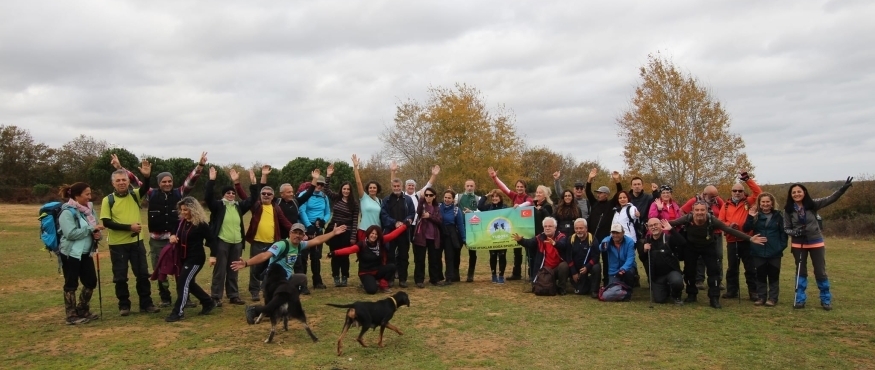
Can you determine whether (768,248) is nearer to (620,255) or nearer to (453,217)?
(620,255)

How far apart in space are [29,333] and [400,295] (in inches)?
194

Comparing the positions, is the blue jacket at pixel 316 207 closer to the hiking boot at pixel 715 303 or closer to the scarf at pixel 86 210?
the scarf at pixel 86 210

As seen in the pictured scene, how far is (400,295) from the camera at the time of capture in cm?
662

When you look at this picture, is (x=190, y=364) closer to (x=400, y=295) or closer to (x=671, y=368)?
(x=400, y=295)

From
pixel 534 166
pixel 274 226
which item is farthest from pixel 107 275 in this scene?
pixel 534 166

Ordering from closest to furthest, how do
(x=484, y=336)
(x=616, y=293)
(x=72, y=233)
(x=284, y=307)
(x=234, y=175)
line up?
(x=284, y=307) < (x=484, y=336) < (x=72, y=233) < (x=234, y=175) < (x=616, y=293)

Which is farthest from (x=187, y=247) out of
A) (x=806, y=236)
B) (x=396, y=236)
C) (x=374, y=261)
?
(x=806, y=236)

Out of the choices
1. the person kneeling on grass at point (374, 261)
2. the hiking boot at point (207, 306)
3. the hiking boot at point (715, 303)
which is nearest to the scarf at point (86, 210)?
the hiking boot at point (207, 306)

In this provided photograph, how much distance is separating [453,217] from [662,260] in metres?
3.86

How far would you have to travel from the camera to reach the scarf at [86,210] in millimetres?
7594

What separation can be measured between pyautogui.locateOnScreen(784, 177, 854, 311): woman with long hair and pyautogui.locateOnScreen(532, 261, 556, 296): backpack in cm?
368

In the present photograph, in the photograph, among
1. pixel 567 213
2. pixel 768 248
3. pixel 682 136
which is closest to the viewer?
pixel 768 248

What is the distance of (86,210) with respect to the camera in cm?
780

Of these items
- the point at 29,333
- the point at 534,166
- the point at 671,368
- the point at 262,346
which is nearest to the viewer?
the point at 671,368
